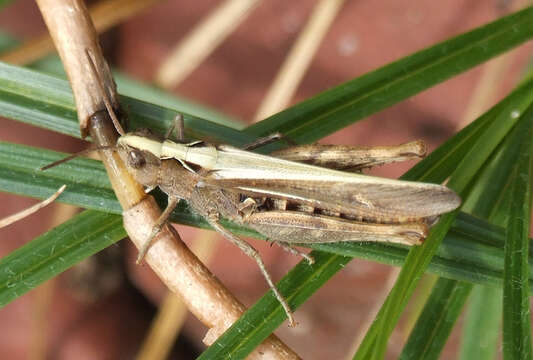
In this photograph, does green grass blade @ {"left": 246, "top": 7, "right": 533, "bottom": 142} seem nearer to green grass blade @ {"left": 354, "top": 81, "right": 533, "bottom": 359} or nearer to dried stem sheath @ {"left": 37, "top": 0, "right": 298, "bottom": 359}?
green grass blade @ {"left": 354, "top": 81, "right": 533, "bottom": 359}

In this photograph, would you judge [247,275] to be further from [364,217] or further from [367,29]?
[364,217]

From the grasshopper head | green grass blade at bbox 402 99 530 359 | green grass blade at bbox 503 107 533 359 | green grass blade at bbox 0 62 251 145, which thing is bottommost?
green grass blade at bbox 503 107 533 359

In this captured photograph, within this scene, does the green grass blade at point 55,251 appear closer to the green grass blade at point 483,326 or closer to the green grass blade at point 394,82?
the green grass blade at point 394,82

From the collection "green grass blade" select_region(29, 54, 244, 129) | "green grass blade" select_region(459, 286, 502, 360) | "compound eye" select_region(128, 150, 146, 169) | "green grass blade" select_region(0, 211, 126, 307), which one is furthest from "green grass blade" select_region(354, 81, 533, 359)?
"green grass blade" select_region(29, 54, 244, 129)

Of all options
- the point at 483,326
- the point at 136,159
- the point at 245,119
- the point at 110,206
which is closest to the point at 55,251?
the point at 110,206

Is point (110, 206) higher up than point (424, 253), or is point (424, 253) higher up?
point (110, 206)

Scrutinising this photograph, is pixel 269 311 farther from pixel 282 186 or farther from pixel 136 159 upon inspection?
pixel 136 159

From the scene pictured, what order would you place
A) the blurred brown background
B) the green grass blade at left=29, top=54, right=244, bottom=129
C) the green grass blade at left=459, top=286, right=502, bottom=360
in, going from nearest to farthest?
the green grass blade at left=459, top=286, right=502, bottom=360, the green grass blade at left=29, top=54, right=244, bottom=129, the blurred brown background
